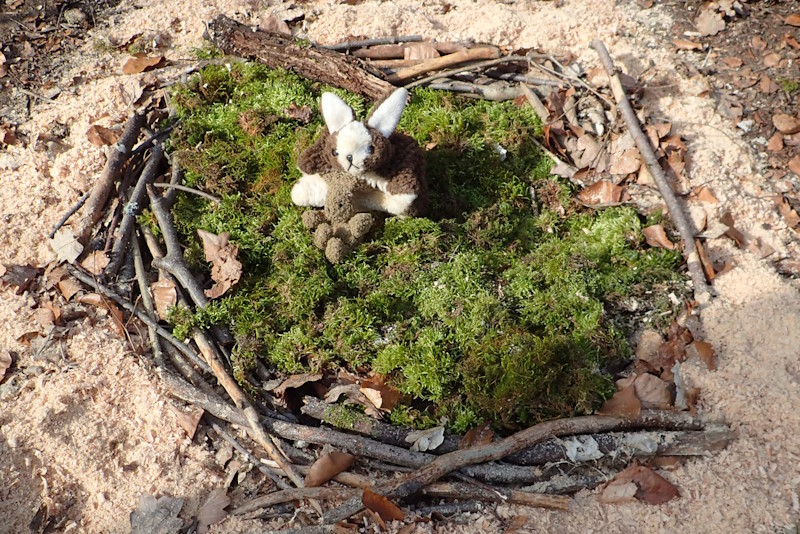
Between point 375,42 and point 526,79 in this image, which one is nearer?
point 526,79

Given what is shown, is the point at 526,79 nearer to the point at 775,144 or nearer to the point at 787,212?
the point at 775,144

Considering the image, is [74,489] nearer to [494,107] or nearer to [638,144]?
[494,107]

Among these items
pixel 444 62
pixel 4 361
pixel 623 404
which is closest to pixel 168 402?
pixel 4 361

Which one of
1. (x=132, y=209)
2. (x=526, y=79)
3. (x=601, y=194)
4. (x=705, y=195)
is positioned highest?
(x=526, y=79)

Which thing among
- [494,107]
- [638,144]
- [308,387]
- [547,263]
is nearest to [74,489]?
[308,387]

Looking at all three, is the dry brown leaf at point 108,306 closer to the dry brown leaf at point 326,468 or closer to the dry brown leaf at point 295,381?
the dry brown leaf at point 295,381

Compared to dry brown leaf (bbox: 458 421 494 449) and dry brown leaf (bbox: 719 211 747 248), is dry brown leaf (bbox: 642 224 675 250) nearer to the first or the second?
dry brown leaf (bbox: 719 211 747 248)

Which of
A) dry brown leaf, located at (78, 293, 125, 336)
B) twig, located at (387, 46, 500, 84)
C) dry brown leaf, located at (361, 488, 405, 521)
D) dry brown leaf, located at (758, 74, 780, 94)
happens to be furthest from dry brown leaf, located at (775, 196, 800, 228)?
dry brown leaf, located at (78, 293, 125, 336)
